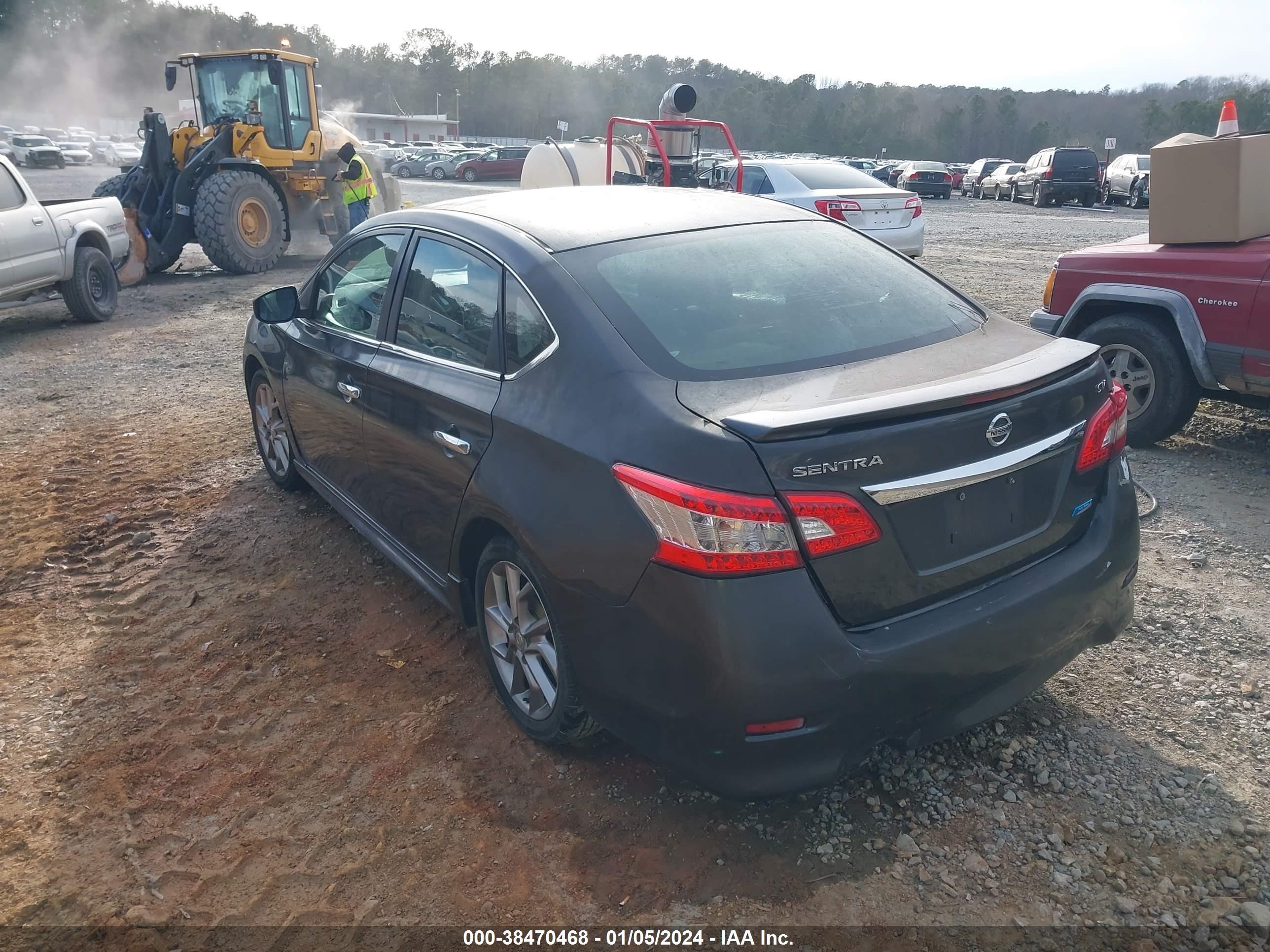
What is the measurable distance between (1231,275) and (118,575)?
581 cm

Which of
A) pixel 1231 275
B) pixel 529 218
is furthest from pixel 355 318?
pixel 1231 275

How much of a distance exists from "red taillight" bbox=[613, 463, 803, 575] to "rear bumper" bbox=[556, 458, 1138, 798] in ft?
0.11

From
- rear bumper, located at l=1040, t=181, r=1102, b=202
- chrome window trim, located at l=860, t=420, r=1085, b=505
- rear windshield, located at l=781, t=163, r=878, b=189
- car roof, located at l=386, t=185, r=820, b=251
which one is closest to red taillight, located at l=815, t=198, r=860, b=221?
rear windshield, located at l=781, t=163, r=878, b=189

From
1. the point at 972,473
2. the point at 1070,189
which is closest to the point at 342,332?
the point at 972,473

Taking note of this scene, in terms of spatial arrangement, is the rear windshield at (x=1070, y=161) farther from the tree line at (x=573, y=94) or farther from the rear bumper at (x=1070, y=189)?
the tree line at (x=573, y=94)

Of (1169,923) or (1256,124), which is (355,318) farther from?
(1256,124)

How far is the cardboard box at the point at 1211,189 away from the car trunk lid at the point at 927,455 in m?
3.10

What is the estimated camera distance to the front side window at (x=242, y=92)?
14250 millimetres

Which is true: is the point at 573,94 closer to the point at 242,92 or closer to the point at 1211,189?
the point at 242,92

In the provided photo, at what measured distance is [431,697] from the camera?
11.2 ft

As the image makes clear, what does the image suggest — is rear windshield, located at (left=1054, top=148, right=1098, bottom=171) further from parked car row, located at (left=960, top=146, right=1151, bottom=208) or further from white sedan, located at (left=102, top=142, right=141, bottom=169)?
white sedan, located at (left=102, top=142, right=141, bottom=169)

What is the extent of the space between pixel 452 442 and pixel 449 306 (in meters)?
0.58

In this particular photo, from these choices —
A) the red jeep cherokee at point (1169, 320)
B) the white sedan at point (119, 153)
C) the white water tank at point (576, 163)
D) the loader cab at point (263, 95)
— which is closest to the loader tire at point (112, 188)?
the loader cab at point (263, 95)

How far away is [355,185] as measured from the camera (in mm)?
14703
